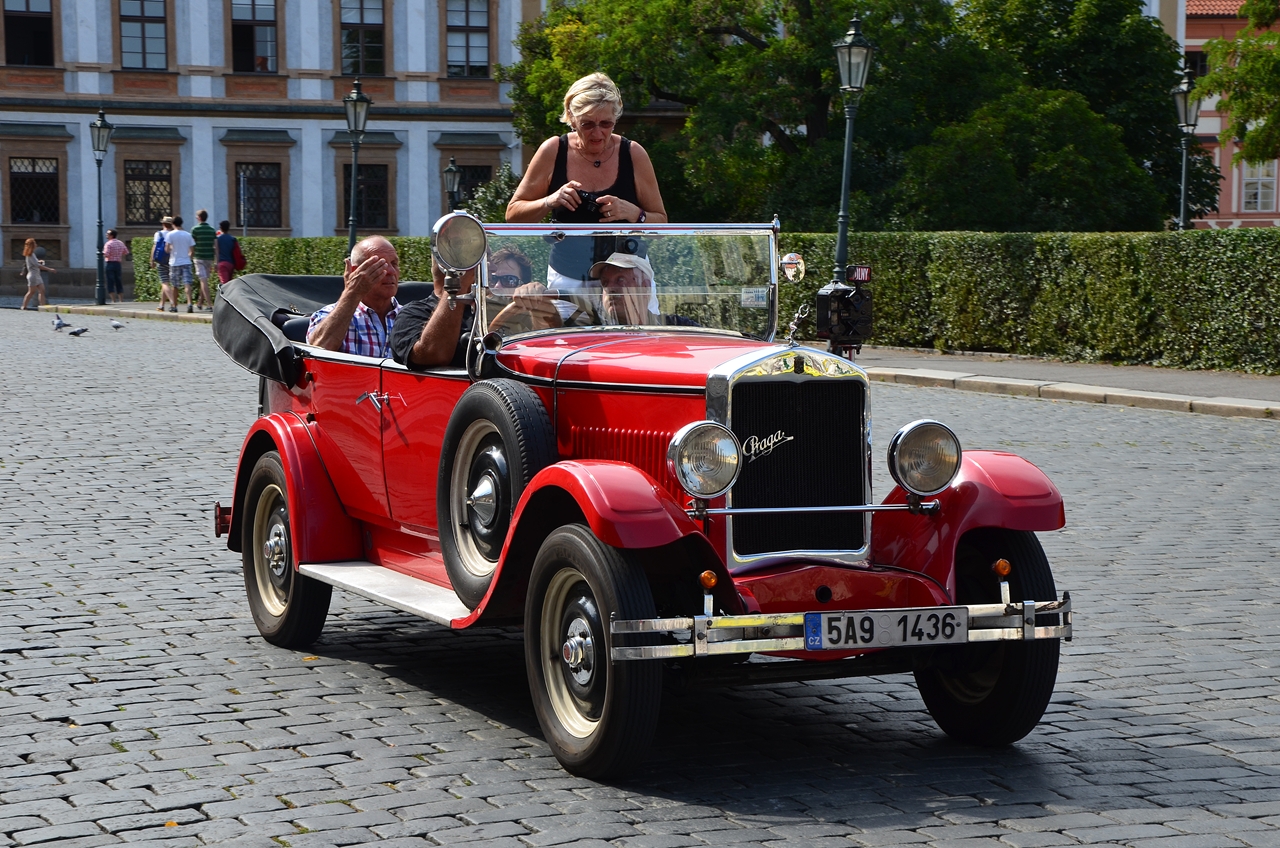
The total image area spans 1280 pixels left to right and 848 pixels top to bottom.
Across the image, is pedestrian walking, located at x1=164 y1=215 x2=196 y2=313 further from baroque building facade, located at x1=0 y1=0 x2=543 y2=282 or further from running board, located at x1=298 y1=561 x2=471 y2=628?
running board, located at x1=298 y1=561 x2=471 y2=628

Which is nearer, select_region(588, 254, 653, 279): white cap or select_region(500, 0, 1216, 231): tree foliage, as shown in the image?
select_region(588, 254, 653, 279): white cap

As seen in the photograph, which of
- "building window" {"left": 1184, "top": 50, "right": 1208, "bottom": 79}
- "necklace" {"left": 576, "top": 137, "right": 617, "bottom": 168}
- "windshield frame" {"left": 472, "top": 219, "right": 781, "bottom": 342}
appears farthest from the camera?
"building window" {"left": 1184, "top": 50, "right": 1208, "bottom": 79}

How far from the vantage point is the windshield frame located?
237 inches

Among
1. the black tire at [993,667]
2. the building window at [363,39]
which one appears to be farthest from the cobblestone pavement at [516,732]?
the building window at [363,39]

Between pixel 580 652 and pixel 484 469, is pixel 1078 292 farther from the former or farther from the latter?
pixel 580 652

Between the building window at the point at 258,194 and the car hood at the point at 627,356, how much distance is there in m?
47.3

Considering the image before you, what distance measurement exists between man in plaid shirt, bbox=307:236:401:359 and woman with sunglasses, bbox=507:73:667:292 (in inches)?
27.7

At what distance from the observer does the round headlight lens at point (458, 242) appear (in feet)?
18.7

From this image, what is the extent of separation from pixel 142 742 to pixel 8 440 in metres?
9.04

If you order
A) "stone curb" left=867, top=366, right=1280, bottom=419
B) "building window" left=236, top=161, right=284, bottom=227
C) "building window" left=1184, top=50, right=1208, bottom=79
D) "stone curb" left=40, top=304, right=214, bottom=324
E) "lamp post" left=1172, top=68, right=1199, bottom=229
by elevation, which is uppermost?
"building window" left=1184, top=50, right=1208, bottom=79

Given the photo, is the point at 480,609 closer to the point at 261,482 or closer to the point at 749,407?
the point at 749,407

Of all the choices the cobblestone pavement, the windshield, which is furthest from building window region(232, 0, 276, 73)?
the windshield

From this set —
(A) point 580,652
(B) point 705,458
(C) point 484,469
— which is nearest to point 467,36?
(C) point 484,469

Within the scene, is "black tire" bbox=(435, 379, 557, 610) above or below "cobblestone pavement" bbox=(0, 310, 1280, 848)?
above
